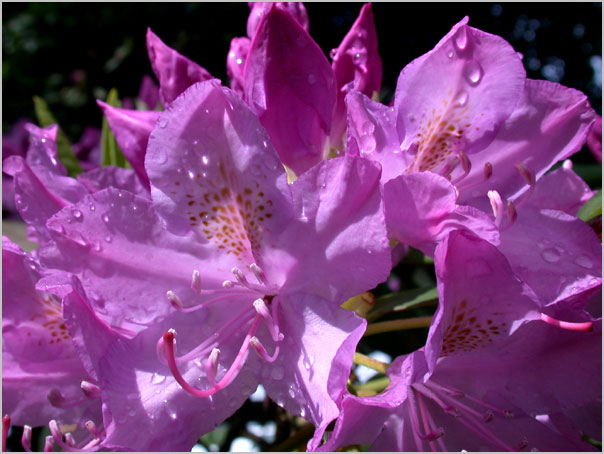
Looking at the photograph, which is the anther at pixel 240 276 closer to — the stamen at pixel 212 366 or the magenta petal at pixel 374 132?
the stamen at pixel 212 366

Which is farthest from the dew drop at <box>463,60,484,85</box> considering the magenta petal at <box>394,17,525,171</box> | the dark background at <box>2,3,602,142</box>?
the dark background at <box>2,3,602,142</box>

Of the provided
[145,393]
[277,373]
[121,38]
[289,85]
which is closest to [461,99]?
[289,85]

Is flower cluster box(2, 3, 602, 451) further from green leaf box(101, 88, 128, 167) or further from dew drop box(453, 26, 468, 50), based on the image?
green leaf box(101, 88, 128, 167)

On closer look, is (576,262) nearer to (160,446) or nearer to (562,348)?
(562,348)

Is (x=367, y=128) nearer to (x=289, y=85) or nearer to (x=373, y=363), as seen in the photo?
(x=289, y=85)

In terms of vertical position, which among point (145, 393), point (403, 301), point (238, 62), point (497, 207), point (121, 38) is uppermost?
point (238, 62)

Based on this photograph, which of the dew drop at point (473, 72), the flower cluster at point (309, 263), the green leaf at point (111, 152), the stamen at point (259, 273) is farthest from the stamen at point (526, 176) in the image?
the green leaf at point (111, 152)
